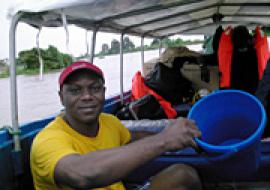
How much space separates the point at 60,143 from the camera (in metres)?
1.49

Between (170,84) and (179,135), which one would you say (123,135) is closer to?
(179,135)

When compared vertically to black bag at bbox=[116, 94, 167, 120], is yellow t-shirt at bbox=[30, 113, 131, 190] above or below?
above

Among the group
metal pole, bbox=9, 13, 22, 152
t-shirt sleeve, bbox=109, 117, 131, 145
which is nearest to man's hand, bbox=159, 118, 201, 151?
t-shirt sleeve, bbox=109, 117, 131, 145

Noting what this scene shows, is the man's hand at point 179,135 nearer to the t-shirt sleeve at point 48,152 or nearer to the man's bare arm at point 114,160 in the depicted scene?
the man's bare arm at point 114,160

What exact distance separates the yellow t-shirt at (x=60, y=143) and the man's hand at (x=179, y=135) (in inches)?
15.7

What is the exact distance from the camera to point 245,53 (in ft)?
13.7

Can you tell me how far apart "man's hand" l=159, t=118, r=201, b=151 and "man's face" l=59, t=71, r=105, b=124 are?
0.58 metres

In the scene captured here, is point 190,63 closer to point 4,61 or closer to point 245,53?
point 245,53

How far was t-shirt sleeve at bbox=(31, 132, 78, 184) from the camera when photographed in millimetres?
1378

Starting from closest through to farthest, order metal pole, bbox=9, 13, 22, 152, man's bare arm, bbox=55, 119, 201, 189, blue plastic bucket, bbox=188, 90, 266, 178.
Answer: man's bare arm, bbox=55, 119, 201, 189
blue plastic bucket, bbox=188, 90, 266, 178
metal pole, bbox=9, 13, 22, 152

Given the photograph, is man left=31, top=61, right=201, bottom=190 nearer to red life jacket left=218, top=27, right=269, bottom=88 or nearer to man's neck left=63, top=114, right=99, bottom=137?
man's neck left=63, top=114, right=99, bottom=137

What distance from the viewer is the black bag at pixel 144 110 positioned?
374cm

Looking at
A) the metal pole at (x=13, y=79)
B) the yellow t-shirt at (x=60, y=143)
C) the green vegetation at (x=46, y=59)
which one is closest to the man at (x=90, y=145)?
the yellow t-shirt at (x=60, y=143)

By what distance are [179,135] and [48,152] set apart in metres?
0.57
